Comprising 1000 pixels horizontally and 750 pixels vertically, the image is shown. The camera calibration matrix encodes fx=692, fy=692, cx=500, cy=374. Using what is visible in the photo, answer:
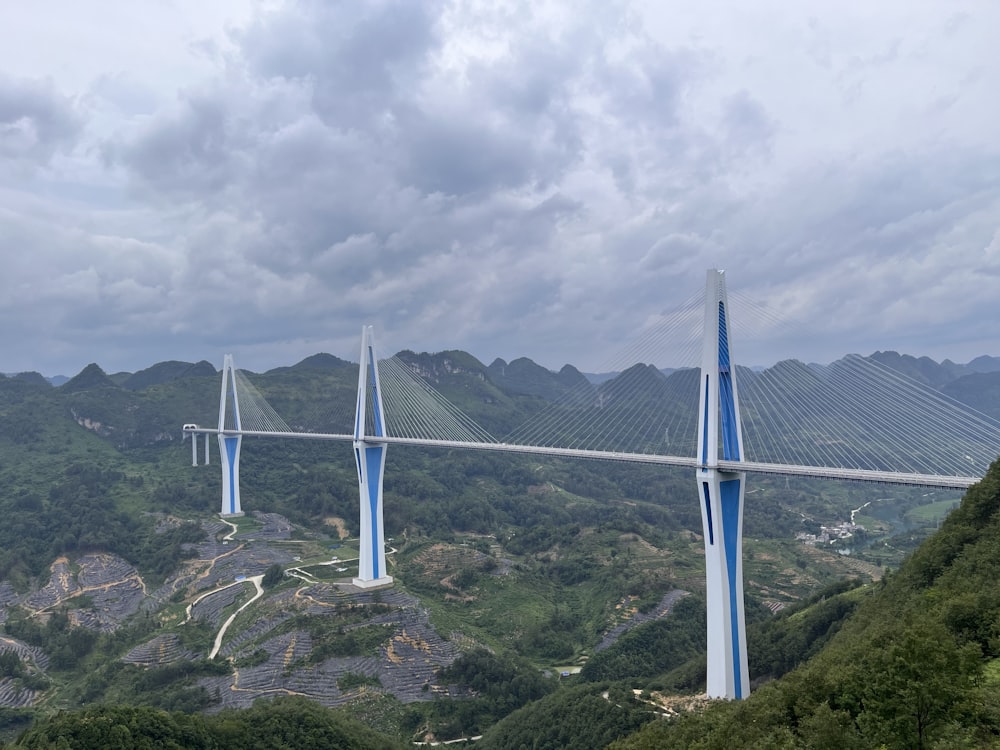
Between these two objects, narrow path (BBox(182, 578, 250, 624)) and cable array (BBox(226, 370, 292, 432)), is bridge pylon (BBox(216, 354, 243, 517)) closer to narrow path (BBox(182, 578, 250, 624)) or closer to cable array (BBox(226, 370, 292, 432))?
cable array (BBox(226, 370, 292, 432))

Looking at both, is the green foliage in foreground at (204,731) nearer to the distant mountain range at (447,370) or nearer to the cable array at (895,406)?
the cable array at (895,406)

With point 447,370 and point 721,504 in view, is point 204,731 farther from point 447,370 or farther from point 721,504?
point 447,370

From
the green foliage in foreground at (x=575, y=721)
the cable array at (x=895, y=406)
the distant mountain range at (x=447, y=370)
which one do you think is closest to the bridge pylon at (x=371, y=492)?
the green foliage in foreground at (x=575, y=721)

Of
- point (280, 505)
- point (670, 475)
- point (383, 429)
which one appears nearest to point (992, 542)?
point (383, 429)

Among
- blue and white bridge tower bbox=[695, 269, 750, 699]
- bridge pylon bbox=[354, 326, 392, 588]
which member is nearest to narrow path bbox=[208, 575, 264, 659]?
bridge pylon bbox=[354, 326, 392, 588]

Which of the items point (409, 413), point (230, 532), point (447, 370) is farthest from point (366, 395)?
point (447, 370)

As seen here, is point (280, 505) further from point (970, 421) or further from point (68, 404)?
point (970, 421)
